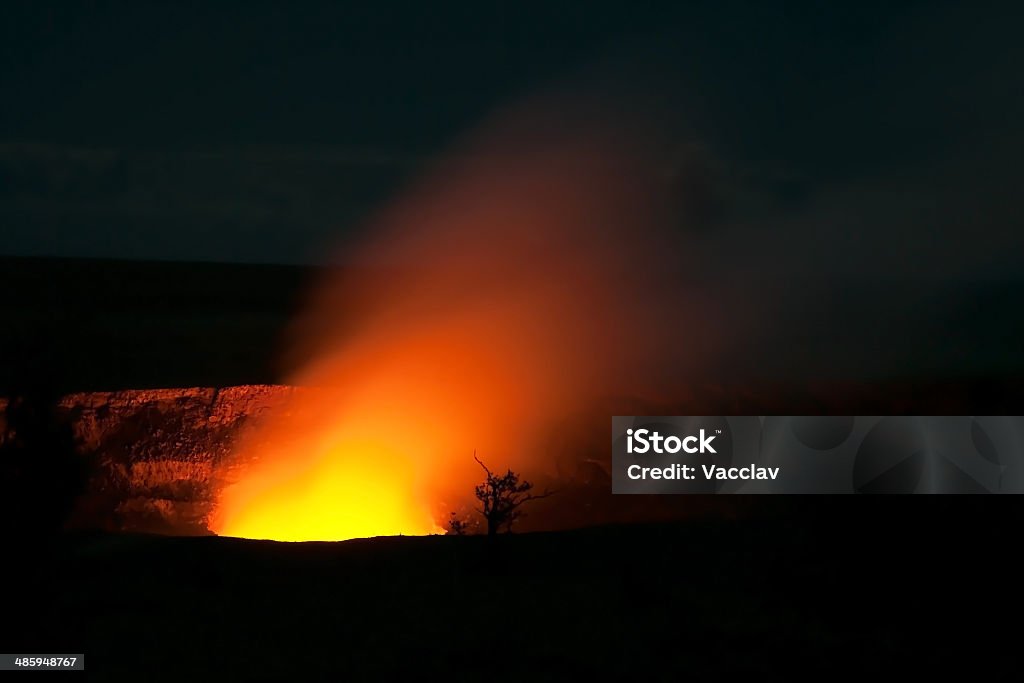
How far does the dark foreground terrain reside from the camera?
667 centimetres

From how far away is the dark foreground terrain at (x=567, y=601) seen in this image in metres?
6.67

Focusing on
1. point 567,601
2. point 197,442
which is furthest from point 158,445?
point 567,601

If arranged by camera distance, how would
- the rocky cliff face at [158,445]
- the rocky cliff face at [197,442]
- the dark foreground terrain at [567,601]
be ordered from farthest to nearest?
1. the rocky cliff face at [158,445]
2. the rocky cliff face at [197,442]
3. the dark foreground terrain at [567,601]

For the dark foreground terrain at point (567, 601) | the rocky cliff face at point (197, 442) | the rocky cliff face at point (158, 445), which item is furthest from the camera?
the rocky cliff face at point (158, 445)

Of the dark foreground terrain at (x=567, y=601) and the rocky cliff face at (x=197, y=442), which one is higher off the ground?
the rocky cliff face at (x=197, y=442)

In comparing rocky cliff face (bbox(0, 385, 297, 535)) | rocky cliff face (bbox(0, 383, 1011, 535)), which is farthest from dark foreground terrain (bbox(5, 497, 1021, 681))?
rocky cliff face (bbox(0, 385, 297, 535))

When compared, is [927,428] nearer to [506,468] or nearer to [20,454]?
[506,468]

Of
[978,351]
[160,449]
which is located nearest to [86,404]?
[160,449]

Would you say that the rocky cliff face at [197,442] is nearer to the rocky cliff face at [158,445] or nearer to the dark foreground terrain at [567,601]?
the rocky cliff face at [158,445]

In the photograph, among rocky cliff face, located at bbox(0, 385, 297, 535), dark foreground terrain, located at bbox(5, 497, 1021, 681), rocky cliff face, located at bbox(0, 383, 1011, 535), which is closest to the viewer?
dark foreground terrain, located at bbox(5, 497, 1021, 681)

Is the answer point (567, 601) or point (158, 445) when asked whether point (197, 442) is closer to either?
point (158, 445)

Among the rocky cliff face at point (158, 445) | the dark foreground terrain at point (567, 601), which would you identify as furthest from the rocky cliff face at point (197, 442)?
the dark foreground terrain at point (567, 601)

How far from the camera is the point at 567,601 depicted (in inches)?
306

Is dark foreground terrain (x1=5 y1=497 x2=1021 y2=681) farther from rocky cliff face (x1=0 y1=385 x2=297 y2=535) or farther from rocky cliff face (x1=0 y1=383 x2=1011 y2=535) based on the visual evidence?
rocky cliff face (x1=0 y1=385 x2=297 y2=535)
